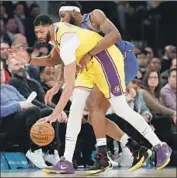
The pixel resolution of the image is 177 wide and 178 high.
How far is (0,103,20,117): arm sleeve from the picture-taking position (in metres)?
9.08

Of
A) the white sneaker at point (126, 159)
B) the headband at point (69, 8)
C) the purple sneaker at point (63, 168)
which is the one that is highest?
the headband at point (69, 8)

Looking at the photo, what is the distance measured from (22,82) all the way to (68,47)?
2.85 meters

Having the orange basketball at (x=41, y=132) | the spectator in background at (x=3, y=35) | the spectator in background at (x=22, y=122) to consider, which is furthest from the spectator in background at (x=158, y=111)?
the spectator in background at (x=3, y=35)

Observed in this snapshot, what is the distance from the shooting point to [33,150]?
9180mm

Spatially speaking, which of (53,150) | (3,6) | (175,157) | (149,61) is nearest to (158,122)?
(175,157)

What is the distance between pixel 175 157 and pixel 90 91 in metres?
3.08

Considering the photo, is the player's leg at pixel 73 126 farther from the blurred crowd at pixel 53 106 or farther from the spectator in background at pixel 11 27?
the spectator in background at pixel 11 27

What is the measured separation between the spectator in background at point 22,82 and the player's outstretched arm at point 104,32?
8.04ft

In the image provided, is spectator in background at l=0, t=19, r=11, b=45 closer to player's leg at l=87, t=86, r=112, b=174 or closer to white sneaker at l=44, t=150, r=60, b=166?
Answer: white sneaker at l=44, t=150, r=60, b=166

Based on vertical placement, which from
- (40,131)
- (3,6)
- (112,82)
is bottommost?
(40,131)

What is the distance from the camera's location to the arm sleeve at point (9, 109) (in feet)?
29.8

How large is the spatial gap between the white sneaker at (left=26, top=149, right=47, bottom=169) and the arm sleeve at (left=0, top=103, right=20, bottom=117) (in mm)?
529

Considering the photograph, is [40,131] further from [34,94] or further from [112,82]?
[34,94]

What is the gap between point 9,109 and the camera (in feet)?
29.9
